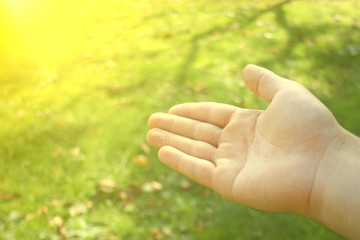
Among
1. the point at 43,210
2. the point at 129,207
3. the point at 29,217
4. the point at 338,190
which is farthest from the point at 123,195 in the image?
the point at 338,190

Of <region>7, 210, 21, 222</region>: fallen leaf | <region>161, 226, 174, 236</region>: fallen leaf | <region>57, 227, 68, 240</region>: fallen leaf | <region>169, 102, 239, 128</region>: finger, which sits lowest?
<region>161, 226, 174, 236</region>: fallen leaf

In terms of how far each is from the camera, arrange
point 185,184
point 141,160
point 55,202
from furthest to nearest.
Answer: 1. point 141,160
2. point 185,184
3. point 55,202

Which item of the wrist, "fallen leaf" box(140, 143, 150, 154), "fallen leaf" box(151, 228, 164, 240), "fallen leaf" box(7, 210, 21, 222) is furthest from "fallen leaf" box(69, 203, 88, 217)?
the wrist

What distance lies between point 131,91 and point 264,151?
9.17 ft

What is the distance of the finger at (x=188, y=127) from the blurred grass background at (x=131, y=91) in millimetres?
995

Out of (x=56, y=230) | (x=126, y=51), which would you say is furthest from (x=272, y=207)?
(x=126, y=51)

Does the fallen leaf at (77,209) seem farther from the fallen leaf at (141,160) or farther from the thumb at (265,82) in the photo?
the thumb at (265,82)

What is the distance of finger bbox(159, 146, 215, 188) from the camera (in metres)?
A: 2.11

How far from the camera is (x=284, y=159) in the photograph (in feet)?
6.24

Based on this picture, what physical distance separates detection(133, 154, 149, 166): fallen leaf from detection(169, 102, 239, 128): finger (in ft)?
3.69

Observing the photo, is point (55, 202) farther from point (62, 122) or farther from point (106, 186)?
point (62, 122)

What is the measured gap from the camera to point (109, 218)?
3010 millimetres

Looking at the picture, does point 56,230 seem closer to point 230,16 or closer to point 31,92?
point 31,92

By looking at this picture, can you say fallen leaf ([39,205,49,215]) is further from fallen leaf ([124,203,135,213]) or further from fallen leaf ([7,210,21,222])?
fallen leaf ([124,203,135,213])
